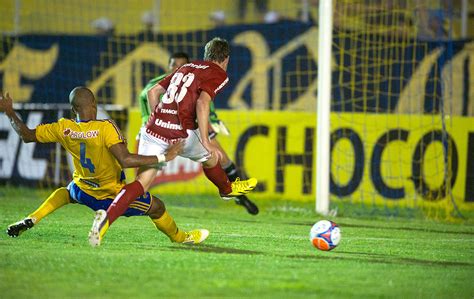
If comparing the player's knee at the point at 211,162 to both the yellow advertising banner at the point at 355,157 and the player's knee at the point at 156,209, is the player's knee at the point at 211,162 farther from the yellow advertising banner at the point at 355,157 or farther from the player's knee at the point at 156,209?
the yellow advertising banner at the point at 355,157

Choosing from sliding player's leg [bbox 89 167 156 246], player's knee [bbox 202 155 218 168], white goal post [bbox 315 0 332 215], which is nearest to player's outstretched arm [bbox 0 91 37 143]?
sliding player's leg [bbox 89 167 156 246]

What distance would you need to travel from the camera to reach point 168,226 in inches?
315

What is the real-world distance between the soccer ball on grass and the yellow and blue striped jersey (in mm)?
1760

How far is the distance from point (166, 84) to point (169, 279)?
279cm

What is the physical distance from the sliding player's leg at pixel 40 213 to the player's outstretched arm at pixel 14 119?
2.16 ft

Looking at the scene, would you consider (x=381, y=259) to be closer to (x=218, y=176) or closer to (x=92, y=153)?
(x=218, y=176)

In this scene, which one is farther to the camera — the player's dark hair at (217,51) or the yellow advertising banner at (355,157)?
the yellow advertising banner at (355,157)

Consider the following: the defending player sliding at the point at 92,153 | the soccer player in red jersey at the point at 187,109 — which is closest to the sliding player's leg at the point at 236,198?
the soccer player in red jersey at the point at 187,109

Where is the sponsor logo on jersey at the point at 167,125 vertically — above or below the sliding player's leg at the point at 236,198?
above

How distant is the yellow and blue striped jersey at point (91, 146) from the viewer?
25.2ft

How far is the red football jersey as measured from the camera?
320 inches

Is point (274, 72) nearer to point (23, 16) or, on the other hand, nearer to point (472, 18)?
point (472, 18)

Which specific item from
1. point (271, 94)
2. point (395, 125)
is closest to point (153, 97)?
point (395, 125)

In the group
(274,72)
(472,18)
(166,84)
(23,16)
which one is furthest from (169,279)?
(23,16)
